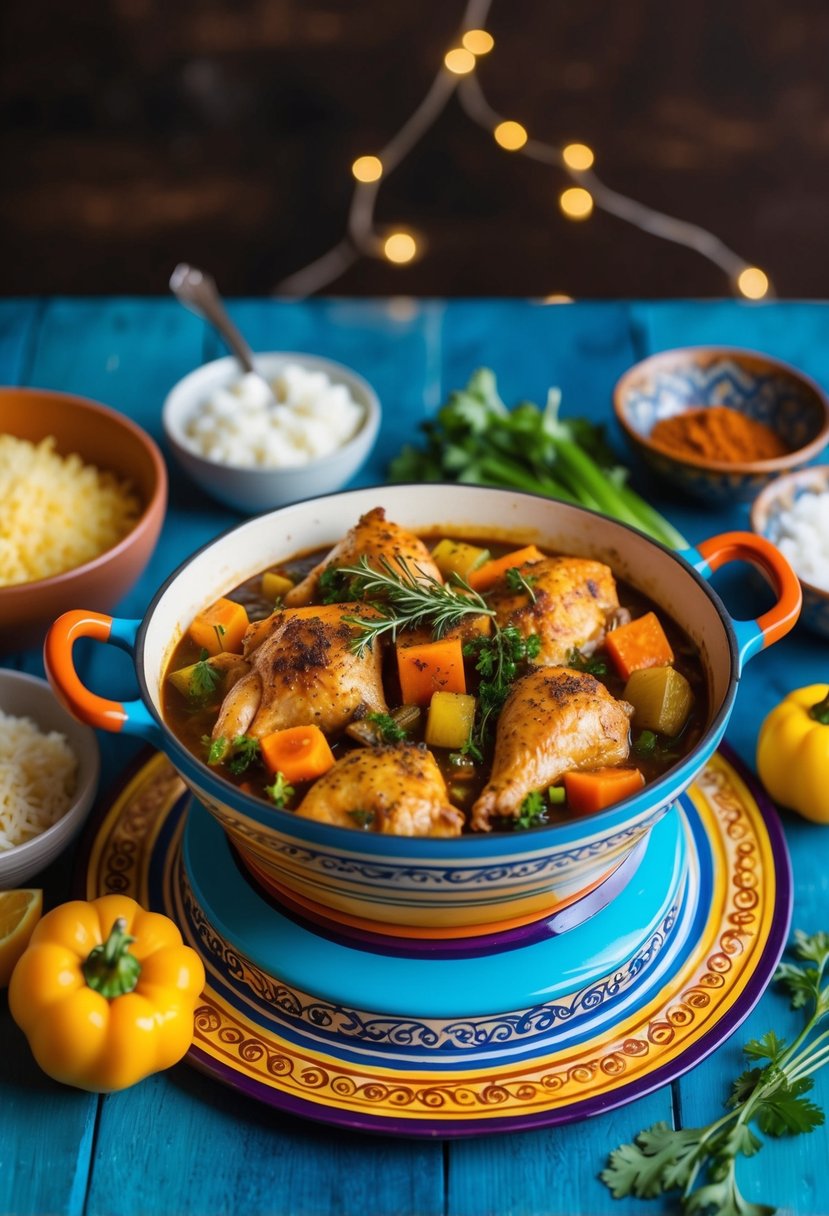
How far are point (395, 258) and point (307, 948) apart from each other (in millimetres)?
5755

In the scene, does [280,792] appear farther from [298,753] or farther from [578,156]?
[578,156]

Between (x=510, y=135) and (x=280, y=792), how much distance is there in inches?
222

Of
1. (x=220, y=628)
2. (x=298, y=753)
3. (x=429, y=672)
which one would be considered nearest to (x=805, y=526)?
(x=429, y=672)

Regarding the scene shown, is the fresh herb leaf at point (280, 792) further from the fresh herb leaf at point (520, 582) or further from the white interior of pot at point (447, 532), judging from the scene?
the fresh herb leaf at point (520, 582)

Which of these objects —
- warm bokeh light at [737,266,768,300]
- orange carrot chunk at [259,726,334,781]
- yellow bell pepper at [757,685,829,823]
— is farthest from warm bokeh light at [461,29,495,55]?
orange carrot chunk at [259,726,334,781]

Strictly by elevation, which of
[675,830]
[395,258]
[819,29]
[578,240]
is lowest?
[395,258]

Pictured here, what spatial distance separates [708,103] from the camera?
706 centimetres

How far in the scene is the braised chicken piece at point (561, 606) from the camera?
277 centimetres

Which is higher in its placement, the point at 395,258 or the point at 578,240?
the point at 578,240

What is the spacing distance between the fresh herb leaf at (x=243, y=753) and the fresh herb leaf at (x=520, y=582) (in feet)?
2.28


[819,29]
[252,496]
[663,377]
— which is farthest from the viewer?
[819,29]

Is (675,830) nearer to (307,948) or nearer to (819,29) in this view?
(307,948)

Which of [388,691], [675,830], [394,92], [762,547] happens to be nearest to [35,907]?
[388,691]

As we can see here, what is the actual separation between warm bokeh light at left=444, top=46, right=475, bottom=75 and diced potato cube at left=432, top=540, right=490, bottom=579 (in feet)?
15.0
